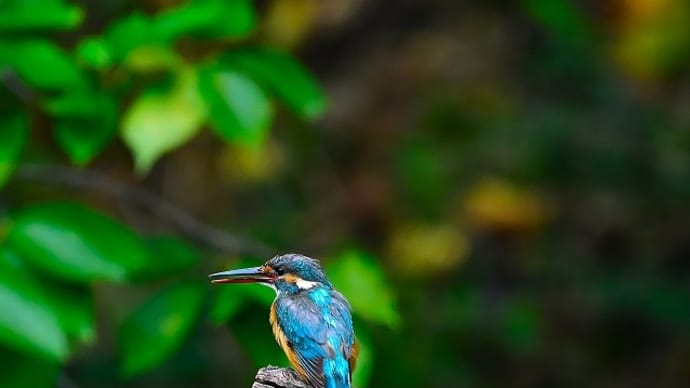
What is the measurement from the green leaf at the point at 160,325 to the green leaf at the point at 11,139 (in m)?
0.54

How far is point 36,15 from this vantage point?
10.1 ft

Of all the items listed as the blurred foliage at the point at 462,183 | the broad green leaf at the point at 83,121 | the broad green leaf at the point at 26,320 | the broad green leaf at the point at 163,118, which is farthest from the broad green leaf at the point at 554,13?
the broad green leaf at the point at 26,320

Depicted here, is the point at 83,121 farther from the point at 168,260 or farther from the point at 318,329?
the point at 318,329

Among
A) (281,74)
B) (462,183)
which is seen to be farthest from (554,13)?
(462,183)

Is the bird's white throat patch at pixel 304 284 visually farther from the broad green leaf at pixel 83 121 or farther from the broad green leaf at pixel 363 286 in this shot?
the broad green leaf at pixel 83 121

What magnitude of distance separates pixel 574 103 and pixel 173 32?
13.9 feet

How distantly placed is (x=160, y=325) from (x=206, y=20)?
2.73 feet

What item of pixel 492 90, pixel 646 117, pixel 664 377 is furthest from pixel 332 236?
pixel 664 377

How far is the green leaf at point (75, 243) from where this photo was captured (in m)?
3.06

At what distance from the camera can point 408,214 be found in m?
6.35

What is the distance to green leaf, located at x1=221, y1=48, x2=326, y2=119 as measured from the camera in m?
3.33

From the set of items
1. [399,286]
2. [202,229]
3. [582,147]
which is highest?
[582,147]

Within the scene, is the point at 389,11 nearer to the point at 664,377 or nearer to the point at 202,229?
the point at 664,377

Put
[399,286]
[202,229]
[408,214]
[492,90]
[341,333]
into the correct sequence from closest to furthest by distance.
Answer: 1. [341,333]
2. [202,229]
3. [399,286]
4. [408,214]
5. [492,90]
